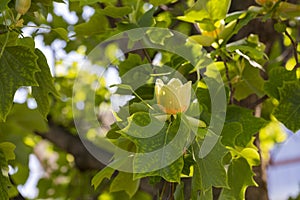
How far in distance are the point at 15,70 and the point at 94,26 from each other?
1.29ft

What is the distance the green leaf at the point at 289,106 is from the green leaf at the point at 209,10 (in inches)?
7.0

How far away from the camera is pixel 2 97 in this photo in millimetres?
932

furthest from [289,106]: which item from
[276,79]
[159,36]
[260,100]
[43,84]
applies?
[43,84]

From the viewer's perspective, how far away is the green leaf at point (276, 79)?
45.0 inches

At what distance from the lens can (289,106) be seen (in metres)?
1.11

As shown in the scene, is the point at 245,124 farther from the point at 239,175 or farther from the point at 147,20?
the point at 147,20

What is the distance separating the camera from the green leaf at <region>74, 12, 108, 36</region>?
130cm

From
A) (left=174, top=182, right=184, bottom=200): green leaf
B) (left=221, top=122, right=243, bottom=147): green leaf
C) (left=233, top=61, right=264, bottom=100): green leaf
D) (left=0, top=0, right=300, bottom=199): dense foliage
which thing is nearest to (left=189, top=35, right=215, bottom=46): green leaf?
(left=0, top=0, right=300, bottom=199): dense foliage

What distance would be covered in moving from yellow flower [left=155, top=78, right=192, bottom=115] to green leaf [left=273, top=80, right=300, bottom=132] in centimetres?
26

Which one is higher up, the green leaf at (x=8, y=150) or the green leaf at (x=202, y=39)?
the green leaf at (x=202, y=39)

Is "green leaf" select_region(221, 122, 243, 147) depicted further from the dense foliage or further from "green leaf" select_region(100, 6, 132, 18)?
"green leaf" select_region(100, 6, 132, 18)

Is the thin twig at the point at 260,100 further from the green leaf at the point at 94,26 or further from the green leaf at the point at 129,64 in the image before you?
the green leaf at the point at 94,26

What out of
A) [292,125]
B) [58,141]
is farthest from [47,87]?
[58,141]

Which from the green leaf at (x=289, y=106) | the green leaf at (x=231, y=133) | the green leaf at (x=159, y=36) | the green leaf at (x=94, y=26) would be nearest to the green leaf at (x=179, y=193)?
the green leaf at (x=231, y=133)
